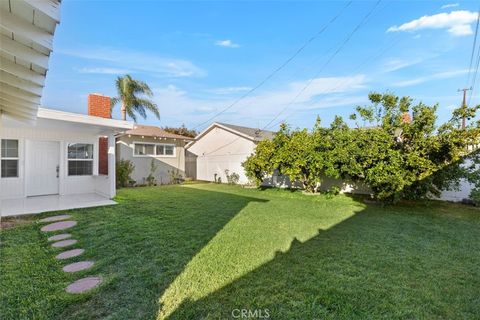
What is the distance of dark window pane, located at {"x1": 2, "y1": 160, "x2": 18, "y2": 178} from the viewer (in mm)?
8453

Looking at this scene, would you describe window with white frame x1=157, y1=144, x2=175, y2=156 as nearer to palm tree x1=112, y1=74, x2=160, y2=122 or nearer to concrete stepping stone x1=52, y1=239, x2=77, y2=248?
palm tree x1=112, y1=74, x2=160, y2=122

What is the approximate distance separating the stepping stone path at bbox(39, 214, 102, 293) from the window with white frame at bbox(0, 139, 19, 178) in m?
3.88

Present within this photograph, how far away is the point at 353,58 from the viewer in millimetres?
13438

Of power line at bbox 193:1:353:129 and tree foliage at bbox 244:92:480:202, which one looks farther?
power line at bbox 193:1:353:129

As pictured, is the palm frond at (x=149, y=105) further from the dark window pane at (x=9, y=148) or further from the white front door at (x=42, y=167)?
the dark window pane at (x=9, y=148)

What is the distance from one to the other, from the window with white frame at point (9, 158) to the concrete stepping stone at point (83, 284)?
811 cm

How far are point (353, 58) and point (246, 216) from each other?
11.5 metres

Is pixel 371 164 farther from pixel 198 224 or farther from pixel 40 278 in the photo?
pixel 40 278

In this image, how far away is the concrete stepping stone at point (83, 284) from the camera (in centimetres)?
302

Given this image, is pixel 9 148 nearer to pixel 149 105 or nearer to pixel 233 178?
pixel 233 178

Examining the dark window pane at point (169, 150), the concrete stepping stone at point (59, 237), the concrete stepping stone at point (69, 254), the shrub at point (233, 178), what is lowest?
the concrete stepping stone at point (69, 254)

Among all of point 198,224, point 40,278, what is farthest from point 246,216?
point 40,278

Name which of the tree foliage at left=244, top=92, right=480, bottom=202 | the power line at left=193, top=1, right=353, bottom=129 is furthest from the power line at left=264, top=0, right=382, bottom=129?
the tree foliage at left=244, top=92, right=480, bottom=202

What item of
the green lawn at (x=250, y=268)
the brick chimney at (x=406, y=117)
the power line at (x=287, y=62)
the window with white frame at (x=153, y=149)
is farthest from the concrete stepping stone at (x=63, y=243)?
the power line at (x=287, y=62)
